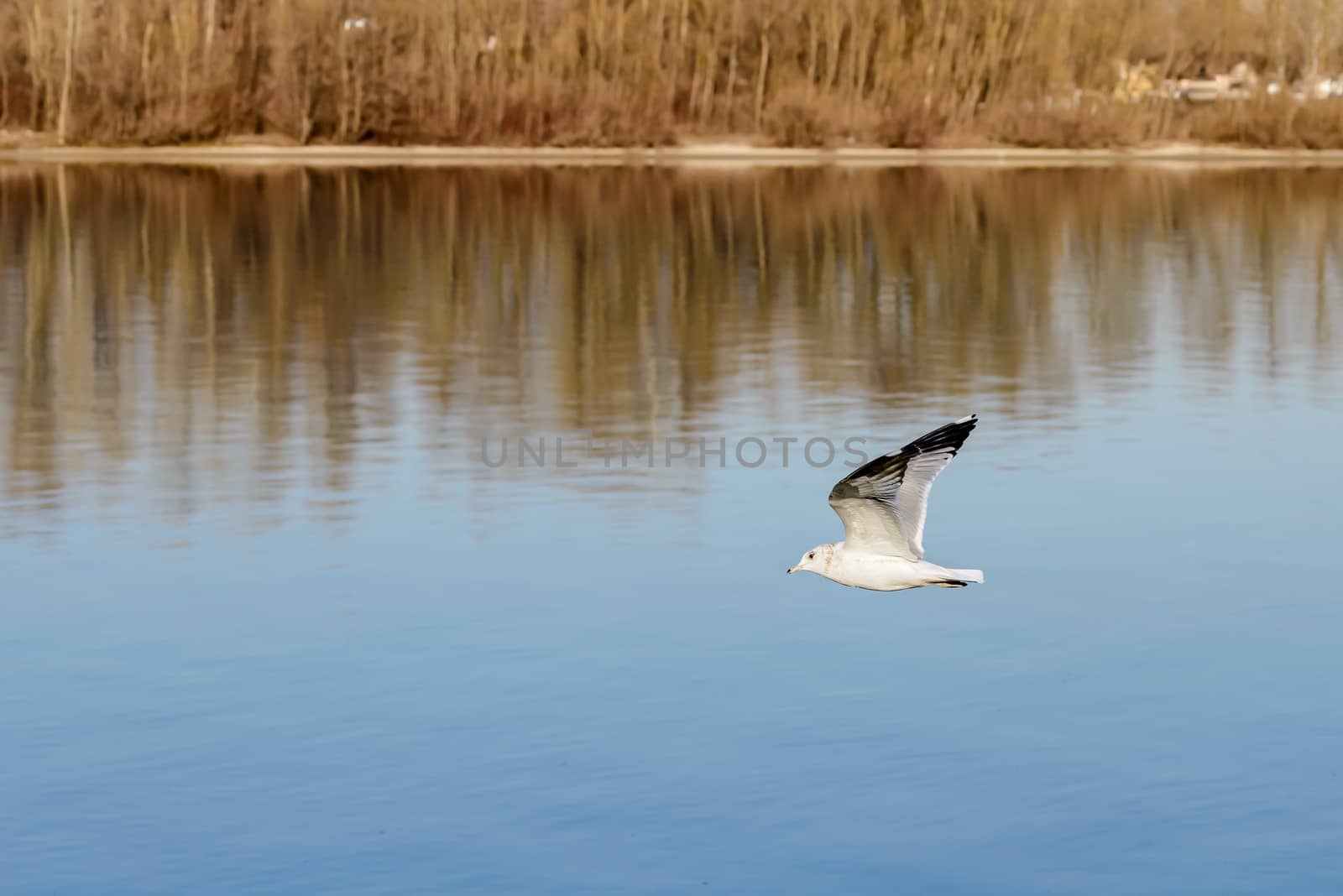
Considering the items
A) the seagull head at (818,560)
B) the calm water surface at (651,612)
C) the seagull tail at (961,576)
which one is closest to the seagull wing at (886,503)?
the seagull head at (818,560)

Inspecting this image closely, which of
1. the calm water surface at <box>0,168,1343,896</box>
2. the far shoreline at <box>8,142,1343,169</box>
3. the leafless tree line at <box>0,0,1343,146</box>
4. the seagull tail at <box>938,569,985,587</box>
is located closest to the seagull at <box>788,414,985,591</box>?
the seagull tail at <box>938,569,985,587</box>

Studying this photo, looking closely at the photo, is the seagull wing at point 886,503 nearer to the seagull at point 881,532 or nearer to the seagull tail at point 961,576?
the seagull at point 881,532

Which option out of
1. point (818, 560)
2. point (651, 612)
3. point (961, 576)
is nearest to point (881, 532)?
point (818, 560)

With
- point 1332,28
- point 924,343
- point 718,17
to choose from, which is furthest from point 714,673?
point 1332,28

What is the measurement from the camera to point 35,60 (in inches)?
4163

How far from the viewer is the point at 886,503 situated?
1304 centimetres

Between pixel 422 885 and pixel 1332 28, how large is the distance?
131549mm

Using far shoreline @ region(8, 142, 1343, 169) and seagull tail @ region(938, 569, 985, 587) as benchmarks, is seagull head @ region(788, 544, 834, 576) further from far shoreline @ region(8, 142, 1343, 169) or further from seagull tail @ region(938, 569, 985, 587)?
far shoreline @ region(8, 142, 1343, 169)

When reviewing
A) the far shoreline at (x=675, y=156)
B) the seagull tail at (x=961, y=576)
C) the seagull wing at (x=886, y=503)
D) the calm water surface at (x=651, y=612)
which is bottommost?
the calm water surface at (x=651, y=612)

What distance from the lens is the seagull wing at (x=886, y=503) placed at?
12578mm

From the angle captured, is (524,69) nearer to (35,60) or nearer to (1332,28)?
(35,60)

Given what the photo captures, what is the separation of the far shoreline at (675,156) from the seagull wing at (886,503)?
92.5m

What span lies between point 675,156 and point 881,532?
10306cm

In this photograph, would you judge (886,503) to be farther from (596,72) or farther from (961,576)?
(596,72)
